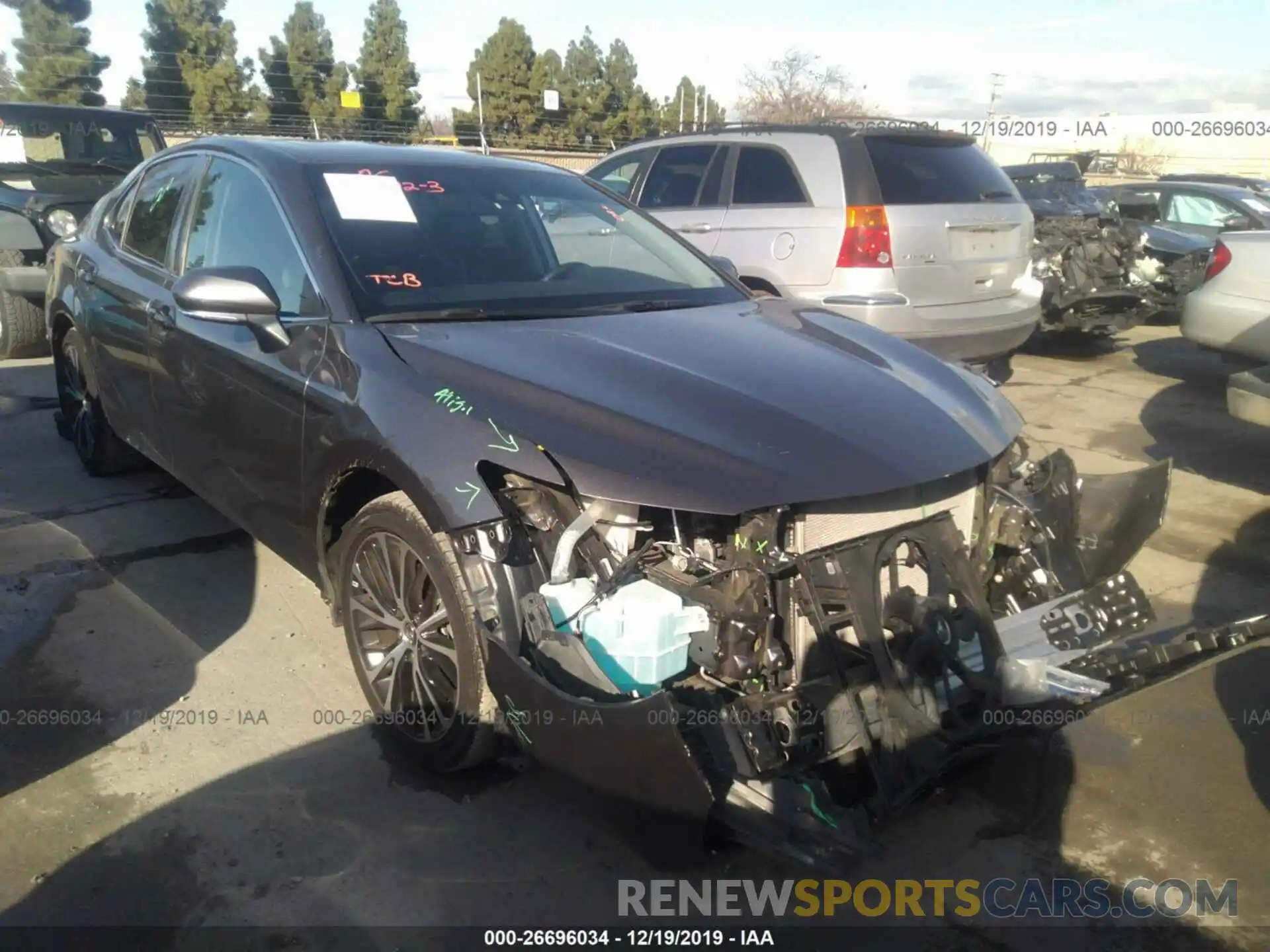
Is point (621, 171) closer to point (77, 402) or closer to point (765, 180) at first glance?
point (765, 180)

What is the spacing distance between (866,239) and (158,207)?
3.74 metres

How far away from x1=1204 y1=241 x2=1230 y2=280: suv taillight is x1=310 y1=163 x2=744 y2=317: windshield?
13.4ft

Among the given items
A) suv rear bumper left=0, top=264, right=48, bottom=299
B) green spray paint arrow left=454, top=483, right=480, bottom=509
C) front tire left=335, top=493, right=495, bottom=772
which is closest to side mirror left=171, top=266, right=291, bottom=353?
front tire left=335, top=493, right=495, bottom=772

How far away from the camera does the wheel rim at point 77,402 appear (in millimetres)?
5250

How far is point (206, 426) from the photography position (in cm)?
372

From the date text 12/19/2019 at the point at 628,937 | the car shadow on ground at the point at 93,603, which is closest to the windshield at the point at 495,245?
the car shadow on ground at the point at 93,603

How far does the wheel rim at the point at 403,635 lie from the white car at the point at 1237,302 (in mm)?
5091

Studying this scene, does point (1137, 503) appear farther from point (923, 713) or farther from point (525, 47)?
point (525, 47)

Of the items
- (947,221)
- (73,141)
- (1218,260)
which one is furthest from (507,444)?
(73,141)

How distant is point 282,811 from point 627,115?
4036cm

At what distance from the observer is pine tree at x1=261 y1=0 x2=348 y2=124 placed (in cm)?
3262

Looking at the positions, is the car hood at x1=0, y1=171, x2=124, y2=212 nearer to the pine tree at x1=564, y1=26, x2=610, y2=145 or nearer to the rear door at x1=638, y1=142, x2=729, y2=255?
the rear door at x1=638, y1=142, x2=729, y2=255

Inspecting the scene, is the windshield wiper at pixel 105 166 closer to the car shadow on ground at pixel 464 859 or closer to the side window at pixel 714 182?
the side window at pixel 714 182

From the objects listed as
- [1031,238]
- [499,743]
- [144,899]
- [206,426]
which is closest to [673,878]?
[499,743]
